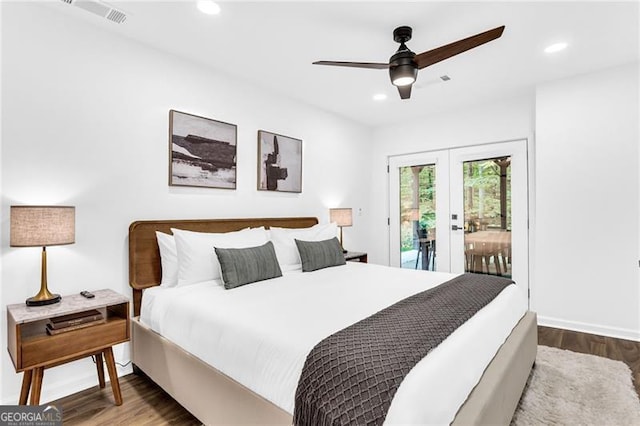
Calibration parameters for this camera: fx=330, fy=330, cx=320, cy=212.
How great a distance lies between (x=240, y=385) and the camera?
5.32 feet

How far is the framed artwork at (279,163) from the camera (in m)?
3.58

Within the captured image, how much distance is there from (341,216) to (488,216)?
1.89 m

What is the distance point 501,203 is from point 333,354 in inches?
144

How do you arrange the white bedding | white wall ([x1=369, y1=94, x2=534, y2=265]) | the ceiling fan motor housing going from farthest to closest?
white wall ([x1=369, y1=94, x2=534, y2=265]) < the ceiling fan motor housing < the white bedding

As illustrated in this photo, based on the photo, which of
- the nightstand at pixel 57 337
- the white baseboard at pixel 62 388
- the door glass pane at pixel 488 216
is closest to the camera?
the nightstand at pixel 57 337

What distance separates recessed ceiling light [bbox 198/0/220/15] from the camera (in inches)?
85.2

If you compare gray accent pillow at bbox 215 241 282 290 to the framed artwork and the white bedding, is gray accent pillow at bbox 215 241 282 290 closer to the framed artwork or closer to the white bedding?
the white bedding

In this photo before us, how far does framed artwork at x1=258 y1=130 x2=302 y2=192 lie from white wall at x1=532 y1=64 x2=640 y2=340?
270cm

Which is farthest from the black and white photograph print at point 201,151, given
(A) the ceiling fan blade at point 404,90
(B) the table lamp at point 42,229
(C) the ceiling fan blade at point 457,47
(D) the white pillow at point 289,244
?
(C) the ceiling fan blade at point 457,47

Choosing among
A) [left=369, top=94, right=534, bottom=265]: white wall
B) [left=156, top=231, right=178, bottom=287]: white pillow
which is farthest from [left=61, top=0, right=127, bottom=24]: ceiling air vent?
[left=369, top=94, right=534, bottom=265]: white wall

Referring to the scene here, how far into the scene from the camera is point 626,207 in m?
3.15

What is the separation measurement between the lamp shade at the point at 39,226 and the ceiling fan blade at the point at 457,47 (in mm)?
2478

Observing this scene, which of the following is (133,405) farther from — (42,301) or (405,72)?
(405,72)

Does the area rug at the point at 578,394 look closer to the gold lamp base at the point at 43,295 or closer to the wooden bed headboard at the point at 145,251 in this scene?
the wooden bed headboard at the point at 145,251
